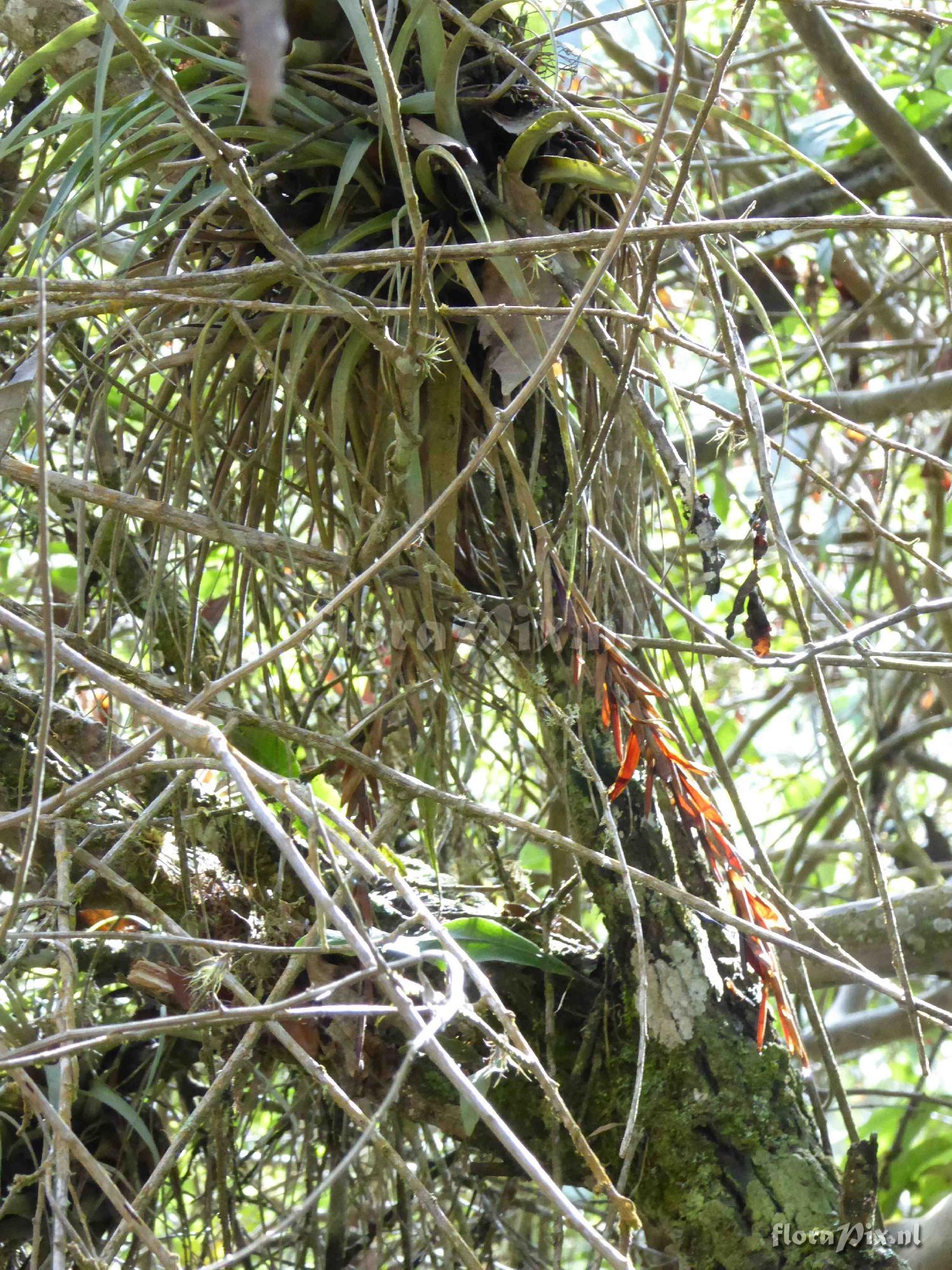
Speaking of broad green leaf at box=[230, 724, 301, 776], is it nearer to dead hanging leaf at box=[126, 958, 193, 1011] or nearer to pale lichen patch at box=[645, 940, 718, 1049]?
dead hanging leaf at box=[126, 958, 193, 1011]

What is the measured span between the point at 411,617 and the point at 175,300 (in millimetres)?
312

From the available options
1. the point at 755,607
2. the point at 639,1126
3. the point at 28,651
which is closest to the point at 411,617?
the point at 755,607

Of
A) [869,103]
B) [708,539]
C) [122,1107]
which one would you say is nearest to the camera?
[708,539]

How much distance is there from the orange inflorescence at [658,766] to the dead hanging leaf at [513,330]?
0.45ft

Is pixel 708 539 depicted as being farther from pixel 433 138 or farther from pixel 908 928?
pixel 908 928

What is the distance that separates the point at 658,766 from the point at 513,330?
13.6 inches

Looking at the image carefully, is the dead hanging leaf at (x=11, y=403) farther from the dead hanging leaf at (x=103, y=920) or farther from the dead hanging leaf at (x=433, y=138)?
the dead hanging leaf at (x=103, y=920)

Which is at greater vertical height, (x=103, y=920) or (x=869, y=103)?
(x=869, y=103)

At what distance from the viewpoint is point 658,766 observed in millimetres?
833

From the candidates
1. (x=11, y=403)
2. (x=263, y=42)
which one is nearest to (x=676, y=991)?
(x=11, y=403)

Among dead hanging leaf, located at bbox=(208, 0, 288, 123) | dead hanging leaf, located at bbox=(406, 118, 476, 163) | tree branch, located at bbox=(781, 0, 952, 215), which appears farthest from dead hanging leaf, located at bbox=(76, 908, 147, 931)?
tree branch, located at bbox=(781, 0, 952, 215)

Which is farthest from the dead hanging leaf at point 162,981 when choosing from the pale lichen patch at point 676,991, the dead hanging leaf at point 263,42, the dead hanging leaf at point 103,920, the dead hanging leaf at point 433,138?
the dead hanging leaf at point 263,42

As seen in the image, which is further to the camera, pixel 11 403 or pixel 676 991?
pixel 676 991

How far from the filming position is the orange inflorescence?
81 centimetres
